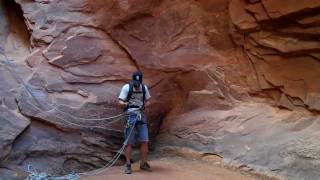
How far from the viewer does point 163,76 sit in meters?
8.23

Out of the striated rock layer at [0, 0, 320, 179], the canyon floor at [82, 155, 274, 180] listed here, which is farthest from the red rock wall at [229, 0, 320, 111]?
the canyon floor at [82, 155, 274, 180]

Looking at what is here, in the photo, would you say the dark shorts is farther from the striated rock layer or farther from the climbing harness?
the striated rock layer

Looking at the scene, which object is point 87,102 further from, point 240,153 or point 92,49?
point 240,153

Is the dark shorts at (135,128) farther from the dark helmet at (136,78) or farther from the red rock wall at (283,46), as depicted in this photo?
the red rock wall at (283,46)

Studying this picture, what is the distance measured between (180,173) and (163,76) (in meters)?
2.10

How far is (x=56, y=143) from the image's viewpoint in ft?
24.8

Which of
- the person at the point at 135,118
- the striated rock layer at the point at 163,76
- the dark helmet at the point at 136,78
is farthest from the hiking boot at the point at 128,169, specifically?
the dark helmet at the point at 136,78

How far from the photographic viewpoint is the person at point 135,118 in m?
6.80

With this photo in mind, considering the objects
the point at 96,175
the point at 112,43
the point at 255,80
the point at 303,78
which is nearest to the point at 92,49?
the point at 112,43

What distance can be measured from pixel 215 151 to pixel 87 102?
2269mm

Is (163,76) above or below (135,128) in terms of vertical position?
above

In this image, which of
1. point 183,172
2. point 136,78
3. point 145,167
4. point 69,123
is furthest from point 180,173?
point 69,123

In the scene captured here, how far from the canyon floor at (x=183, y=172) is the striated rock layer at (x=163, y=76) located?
21 cm

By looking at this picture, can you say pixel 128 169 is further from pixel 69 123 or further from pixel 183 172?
pixel 69 123
